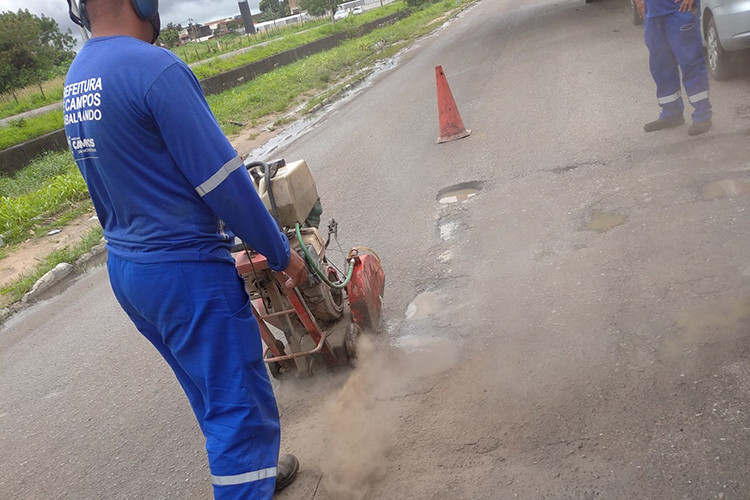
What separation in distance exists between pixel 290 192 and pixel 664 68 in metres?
4.76

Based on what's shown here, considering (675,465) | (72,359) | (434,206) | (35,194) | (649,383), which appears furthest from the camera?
(35,194)

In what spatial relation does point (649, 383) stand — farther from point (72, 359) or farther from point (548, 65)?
point (548, 65)

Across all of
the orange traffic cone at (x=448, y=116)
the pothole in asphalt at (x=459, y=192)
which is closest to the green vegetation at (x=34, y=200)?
the orange traffic cone at (x=448, y=116)

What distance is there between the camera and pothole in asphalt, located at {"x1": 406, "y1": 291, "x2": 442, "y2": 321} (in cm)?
449

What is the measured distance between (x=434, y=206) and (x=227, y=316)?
421cm

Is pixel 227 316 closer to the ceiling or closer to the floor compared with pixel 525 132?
closer to the ceiling

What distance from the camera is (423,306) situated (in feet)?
15.1

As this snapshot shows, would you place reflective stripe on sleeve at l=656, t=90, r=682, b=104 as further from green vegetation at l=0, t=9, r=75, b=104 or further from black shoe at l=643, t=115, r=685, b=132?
green vegetation at l=0, t=9, r=75, b=104

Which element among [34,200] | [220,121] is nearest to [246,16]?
[220,121]

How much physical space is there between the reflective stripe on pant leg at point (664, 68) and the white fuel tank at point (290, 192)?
14.7ft

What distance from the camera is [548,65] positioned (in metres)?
12.1

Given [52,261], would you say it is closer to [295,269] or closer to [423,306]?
[423,306]

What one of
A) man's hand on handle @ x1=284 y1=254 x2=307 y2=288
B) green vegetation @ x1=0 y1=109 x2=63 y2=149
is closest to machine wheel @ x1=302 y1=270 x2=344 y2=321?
man's hand on handle @ x1=284 y1=254 x2=307 y2=288

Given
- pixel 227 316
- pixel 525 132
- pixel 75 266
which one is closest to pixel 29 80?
pixel 75 266
